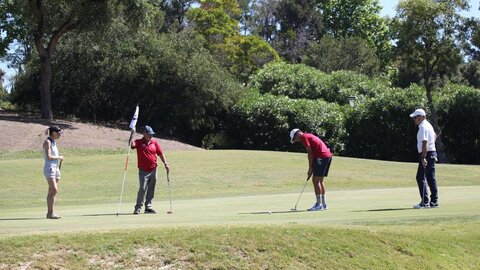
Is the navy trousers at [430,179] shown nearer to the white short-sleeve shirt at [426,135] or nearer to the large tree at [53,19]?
the white short-sleeve shirt at [426,135]

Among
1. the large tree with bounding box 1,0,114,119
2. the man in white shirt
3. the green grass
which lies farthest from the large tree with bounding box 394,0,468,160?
the man in white shirt

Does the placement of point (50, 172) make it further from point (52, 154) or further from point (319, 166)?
point (319, 166)

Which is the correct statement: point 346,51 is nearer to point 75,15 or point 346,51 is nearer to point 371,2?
point 371,2

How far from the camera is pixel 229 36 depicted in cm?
7694

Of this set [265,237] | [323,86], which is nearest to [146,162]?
[265,237]

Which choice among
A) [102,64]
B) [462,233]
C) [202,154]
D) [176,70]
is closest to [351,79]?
[176,70]

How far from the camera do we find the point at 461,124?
4578cm

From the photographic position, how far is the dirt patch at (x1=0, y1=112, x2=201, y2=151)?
38.2 metres

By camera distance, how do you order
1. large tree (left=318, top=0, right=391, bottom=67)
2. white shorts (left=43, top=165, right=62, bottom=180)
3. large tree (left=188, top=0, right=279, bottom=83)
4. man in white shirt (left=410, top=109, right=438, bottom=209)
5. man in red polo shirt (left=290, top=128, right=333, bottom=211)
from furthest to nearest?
large tree (left=318, top=0, right=391, bottom=67), large tree (left=188, top=0, right=279, bottom=83), man in red polo shirt (left=290, top=128, right=333, bottom=211), man in white shirt (left=410, top=109, right=438, bottom=209), white shorts (left=43, top=165, right=62, bottom=180)

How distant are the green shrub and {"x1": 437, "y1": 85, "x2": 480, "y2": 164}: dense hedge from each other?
1.58m

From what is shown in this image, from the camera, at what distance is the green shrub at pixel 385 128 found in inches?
1810

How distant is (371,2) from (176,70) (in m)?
54.6

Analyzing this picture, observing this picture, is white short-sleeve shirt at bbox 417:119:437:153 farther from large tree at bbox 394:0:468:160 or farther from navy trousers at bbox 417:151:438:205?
large tree at bbox 394:0:468:160

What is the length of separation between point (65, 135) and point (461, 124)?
907 inches
